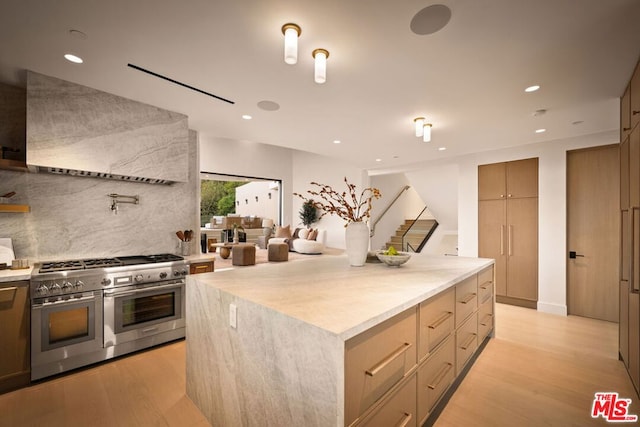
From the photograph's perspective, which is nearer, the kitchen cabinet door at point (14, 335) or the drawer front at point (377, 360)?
the drawer front at point (377, 360)

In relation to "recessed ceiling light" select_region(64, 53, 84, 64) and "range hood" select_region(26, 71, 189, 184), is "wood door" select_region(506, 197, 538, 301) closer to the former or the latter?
"range hood" select_region(26, 71, 189, 184)

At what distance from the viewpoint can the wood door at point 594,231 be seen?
12.3 feet

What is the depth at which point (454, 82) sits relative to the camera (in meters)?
2.45

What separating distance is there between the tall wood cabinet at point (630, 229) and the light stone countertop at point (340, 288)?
105 cm

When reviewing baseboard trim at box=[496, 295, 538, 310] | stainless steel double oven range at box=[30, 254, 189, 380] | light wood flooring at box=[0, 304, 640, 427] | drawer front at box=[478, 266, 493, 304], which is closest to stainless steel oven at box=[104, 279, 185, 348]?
stainless steel double oven range at box=[30, 254, 189, 380]

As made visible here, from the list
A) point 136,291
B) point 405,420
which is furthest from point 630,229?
point 136,291

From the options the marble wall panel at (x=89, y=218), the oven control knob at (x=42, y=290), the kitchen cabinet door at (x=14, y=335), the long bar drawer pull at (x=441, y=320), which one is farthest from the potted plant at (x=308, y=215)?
the long bar drawer pull at (x=441, y=320)

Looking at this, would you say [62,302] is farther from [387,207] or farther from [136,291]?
[387,207]

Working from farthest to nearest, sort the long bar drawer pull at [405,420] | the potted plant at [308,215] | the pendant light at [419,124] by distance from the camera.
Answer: the potted plant at [308,215], the pendant light at [419,124], the long bar drawer pull at [405,420]

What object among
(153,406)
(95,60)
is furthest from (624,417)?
(95,60)

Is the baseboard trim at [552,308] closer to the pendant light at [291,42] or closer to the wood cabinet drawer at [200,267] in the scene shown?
the wood cabinet drawer at [200,267]

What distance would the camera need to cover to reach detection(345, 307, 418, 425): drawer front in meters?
1.01

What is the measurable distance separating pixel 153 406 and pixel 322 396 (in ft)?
5.48

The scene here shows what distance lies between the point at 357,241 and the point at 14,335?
2694mm
